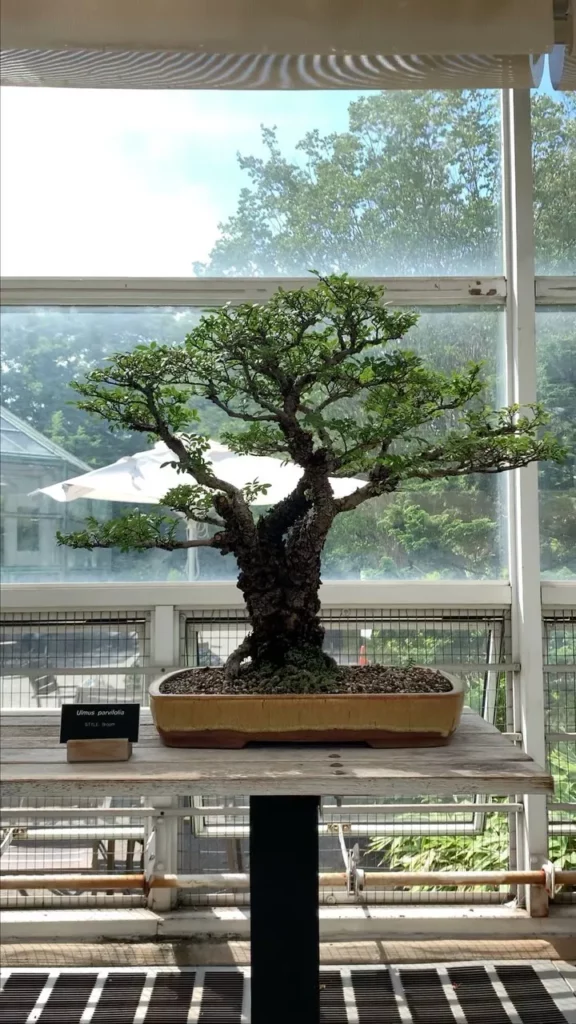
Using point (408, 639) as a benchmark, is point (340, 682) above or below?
above

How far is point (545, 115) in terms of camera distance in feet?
9.98

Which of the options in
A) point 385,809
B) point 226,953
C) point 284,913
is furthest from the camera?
point 385,809

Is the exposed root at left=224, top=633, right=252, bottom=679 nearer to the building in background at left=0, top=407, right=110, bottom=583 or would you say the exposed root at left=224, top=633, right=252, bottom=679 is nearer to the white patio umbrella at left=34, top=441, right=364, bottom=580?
the white patio umbrella at left=34, top=441, right=364, bottom=580

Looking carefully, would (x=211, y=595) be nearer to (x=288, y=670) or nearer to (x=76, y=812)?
(x=76, y=812)

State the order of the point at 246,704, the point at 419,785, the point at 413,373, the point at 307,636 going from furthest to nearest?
1. the point at 307,636
2. the point at 413,373
3. the point at 246,704
4. the point at 419,785

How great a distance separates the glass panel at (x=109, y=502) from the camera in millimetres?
3010

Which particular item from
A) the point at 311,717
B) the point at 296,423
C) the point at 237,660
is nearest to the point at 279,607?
the point at 237,660

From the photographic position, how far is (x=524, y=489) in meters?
2.93

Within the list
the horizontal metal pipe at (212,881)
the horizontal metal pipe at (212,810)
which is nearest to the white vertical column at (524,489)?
the horizontal metal pipe at (212,810)

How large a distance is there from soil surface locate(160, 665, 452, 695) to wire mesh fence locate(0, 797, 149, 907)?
153 centimetres

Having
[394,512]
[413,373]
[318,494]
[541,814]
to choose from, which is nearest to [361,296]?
[413,373]

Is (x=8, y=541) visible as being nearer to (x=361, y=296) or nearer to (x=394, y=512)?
(x=394, y=512)

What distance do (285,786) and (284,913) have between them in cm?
28

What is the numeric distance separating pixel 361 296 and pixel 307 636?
27.5 inches
